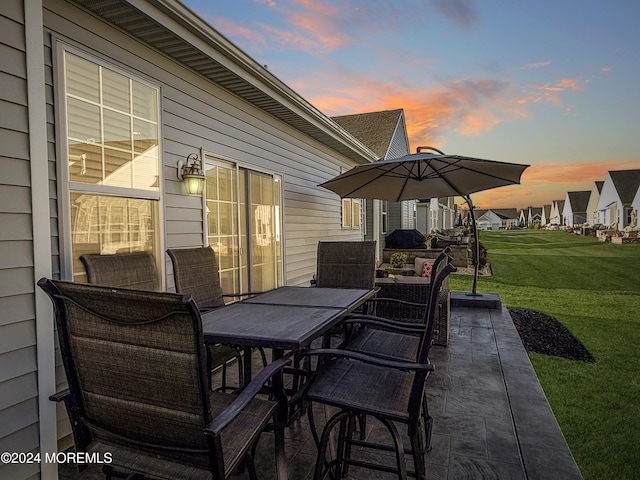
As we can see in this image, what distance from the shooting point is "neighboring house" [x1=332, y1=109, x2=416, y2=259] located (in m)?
12.5

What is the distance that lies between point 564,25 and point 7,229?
419 inches

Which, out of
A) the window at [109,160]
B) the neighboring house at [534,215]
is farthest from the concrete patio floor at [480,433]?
the neighboring house at [534,215]

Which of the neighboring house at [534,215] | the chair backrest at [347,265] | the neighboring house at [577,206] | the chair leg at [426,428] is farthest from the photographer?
the neighboring house at [534,215]

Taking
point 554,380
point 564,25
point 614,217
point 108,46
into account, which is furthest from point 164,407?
point 614,217

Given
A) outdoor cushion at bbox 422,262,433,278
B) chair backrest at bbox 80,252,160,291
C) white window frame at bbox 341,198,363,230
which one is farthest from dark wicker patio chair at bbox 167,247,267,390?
white window frame at bbox 341,198,363,230

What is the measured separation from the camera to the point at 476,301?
20.3 feet

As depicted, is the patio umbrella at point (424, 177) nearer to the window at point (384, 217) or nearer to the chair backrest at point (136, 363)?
the chair backrest at point (136, 363)

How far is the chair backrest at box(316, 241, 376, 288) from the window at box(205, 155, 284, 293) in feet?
3.87

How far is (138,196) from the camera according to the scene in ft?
10.5

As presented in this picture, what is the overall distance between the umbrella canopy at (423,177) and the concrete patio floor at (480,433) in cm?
205

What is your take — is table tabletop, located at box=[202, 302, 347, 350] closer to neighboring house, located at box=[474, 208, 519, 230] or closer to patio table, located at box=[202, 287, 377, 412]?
patio table, located at box=[202, 287, 377, 412]

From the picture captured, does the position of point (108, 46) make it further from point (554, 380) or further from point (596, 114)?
point (596, 114)

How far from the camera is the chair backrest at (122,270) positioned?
8.09 ft

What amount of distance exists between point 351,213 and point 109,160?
23.8 ft
